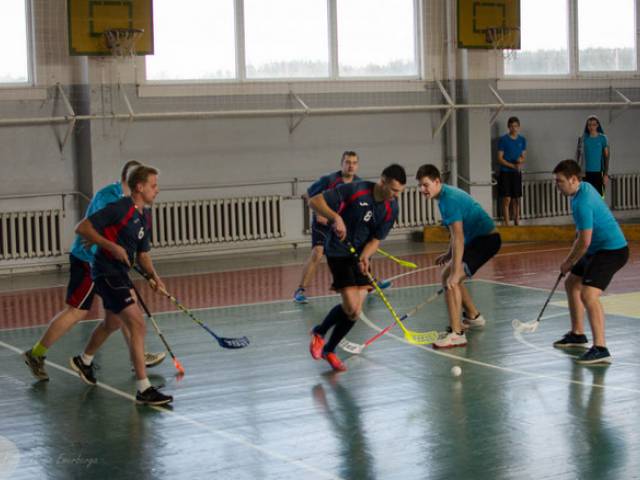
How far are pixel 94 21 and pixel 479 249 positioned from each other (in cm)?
733

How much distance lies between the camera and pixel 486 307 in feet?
36.3

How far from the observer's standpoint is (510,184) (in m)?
18.2

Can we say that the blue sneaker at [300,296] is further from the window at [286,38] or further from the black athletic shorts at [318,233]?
the window at [286,38]

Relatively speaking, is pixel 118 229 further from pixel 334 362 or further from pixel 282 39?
pixel 282 39

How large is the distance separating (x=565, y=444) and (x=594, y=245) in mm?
2563

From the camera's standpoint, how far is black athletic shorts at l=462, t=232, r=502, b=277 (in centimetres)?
961

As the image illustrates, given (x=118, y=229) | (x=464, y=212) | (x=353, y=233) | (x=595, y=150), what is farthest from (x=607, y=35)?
(x=118, y=229)

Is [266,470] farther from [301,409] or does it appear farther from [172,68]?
[172,68]

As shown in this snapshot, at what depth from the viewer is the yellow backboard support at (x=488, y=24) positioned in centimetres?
1741

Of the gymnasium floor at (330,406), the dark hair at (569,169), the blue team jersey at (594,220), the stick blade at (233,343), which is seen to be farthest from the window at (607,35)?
the stick blade at (233,343)

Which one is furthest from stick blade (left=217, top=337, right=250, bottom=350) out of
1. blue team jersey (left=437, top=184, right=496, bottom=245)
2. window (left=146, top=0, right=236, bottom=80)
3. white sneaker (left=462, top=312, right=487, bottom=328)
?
window (left=146, top=0, right=236, bottom=80)

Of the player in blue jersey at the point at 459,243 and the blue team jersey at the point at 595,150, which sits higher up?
the blue team jersey at the point at 595,150

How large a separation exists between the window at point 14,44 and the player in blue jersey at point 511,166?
7.58 meters

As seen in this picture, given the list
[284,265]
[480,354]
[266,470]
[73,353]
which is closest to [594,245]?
[480,354]
